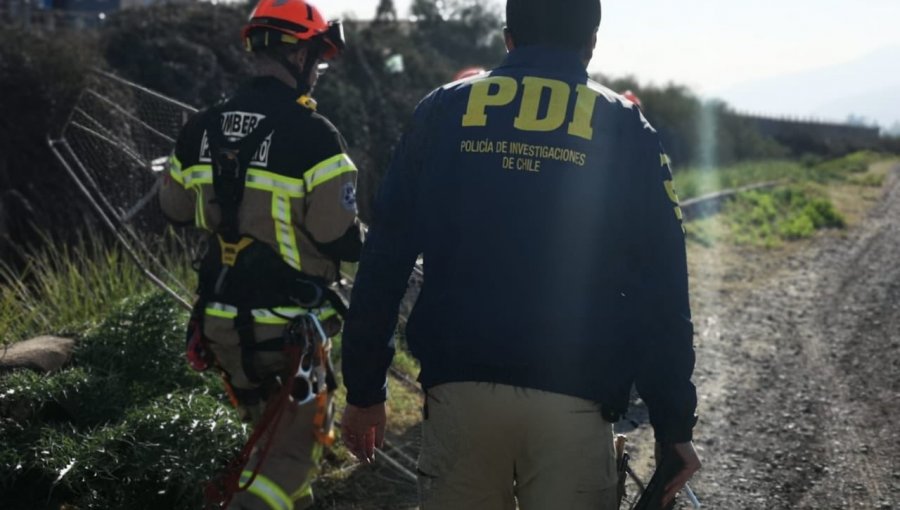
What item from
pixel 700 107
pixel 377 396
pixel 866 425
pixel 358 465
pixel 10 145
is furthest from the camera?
pixel 700 107

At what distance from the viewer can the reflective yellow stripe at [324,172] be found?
12.9ft

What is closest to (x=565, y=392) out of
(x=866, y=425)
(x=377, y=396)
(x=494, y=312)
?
(x=494, y=312)

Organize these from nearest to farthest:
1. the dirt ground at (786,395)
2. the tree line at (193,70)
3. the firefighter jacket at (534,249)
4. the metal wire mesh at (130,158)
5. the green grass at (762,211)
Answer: the firefighter jacket at (534,249)
the dirt ground at (786,395)
the metal wire mesh at (130,158)
the tree line at (193,70)
the green grass at (762,211)

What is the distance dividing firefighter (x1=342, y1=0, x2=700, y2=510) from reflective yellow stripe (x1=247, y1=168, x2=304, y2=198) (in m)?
1.25

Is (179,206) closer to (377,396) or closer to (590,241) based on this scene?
(377,396)

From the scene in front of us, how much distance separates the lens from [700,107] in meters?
35.8

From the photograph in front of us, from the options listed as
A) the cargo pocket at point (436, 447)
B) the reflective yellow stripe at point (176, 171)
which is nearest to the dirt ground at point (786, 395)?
the cargo pocket at point (436, 447)

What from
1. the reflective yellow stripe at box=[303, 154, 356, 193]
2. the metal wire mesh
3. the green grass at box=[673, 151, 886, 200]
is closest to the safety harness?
the reflective yellow stripe at box=[303, 154, 356, 193]

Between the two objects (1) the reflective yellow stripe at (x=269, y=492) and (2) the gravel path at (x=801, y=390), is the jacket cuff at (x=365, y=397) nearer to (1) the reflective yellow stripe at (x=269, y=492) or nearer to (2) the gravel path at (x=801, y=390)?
(1) the reflective yellow stripe at (x=269, y=492)

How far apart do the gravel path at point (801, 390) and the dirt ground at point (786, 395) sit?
12 millimetres

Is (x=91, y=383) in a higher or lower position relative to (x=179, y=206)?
lower

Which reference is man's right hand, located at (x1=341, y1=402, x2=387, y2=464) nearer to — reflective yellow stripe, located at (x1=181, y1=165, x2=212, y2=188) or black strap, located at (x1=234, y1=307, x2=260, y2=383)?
black strap, located at (x1=234, y1=307, x2=260, y2=383)

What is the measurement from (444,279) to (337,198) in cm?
137

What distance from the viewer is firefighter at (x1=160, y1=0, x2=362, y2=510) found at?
3.95 meters
